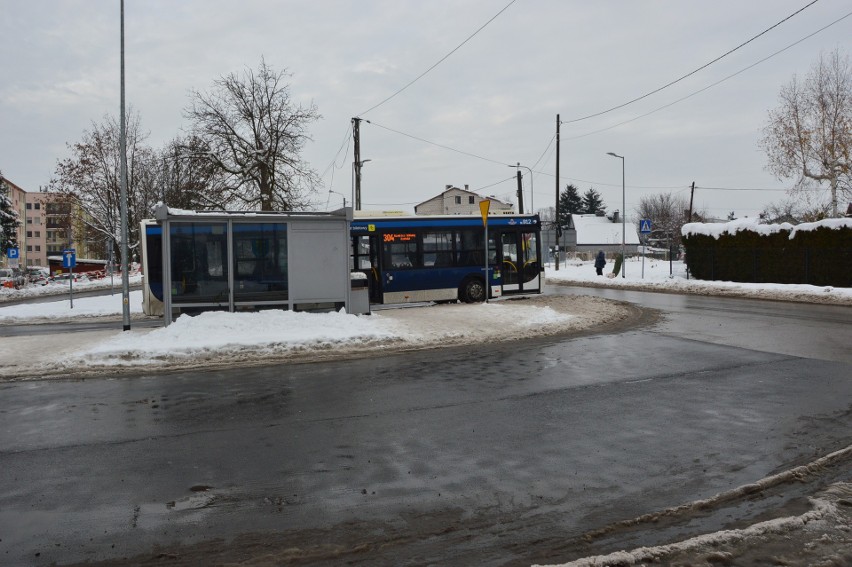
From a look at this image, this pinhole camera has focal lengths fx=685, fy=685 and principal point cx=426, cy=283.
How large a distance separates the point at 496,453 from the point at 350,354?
6.61 metres

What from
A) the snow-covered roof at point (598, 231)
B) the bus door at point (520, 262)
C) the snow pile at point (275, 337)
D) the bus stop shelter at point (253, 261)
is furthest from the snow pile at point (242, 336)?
the snow-covered roof at point (598, 231)

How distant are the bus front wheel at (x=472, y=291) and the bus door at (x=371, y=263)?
2901 millimetres

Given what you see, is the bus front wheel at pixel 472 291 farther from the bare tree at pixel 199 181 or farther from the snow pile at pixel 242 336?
the bare tree at pixel 199 181

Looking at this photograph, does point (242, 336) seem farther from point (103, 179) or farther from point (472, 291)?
point (103, 179)

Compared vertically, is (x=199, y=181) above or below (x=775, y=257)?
above

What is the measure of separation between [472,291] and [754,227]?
636 inches

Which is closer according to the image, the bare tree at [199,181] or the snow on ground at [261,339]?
the snow on ground at [261,339]

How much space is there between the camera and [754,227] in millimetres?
31266

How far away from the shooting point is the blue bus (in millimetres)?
21625

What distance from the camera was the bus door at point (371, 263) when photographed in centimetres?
2152

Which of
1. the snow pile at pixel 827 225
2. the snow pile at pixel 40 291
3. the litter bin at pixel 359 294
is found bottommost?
the snow pile at pixel 40 291

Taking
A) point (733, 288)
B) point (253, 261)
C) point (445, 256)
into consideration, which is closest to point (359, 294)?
point (253, 261)

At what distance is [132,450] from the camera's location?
20.4 feet

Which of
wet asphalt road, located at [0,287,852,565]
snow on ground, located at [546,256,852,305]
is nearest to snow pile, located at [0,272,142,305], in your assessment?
snow on ground, located at [546,256,852,305]
